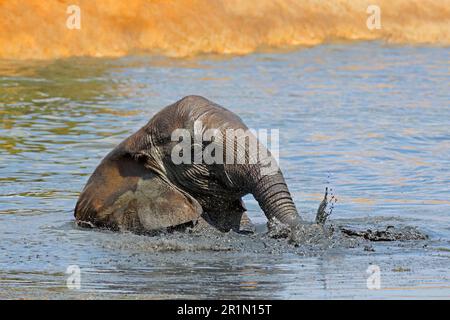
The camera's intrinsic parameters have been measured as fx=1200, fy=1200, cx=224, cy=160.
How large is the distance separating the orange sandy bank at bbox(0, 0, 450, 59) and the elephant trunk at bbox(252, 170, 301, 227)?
1791 cm

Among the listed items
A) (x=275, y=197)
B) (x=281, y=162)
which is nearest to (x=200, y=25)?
Result: (x=281, y=162)

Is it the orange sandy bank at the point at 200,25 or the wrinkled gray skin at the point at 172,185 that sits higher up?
the orange sandy bank at the point at 200,25

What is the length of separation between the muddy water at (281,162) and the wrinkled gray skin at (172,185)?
201mm

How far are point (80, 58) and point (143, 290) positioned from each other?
19420mm

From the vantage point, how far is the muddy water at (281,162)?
7848 mm

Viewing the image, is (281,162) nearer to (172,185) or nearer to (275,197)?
(172,185)

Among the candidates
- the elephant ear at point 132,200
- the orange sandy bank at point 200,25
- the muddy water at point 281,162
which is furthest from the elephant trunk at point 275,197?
the orange sandy bank at point 200,25

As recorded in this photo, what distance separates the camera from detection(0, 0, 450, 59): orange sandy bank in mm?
26516

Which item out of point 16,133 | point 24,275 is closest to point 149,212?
point 24,275

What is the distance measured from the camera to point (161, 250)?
884cm

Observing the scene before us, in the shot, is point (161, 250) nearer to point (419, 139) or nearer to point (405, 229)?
point (405, 229)

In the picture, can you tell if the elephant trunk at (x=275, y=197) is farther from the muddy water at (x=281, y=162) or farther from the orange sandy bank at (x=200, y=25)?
the orange sandy bank at (x=200, y=25)

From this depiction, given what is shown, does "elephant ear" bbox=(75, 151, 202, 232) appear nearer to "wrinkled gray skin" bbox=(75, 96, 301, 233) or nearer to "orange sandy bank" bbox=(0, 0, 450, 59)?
"wrinkled gray skin" bbox=(75, 96, 301, 233)

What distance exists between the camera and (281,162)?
553 inches
